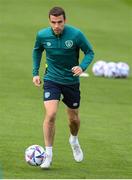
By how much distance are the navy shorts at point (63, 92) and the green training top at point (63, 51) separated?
3.2 inches

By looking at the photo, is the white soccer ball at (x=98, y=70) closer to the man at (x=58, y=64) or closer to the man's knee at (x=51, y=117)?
the man at (x=58, y=64)

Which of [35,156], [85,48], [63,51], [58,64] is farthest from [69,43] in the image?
[35,156]

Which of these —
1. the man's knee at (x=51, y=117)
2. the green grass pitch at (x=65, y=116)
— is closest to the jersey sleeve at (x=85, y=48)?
the man's knee at (x=51, y=117)

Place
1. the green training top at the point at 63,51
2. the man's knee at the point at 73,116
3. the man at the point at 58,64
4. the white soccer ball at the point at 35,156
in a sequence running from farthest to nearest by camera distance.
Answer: the man's knee at the point at 73,116 < the green training top at the point at 63,51 < the man at the point at 58,64 < the white soccer ball at the point at 35,156

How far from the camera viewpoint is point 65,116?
66.4 feet

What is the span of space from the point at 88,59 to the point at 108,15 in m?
36.5

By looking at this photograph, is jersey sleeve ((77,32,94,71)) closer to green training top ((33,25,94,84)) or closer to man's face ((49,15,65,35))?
green training top ((33,25,94,84))

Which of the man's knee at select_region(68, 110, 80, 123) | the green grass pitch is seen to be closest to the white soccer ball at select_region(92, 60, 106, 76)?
the green grass pitch

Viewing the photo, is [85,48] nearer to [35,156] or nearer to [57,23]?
[57,23]

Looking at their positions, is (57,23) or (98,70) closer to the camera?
→ (57,23)

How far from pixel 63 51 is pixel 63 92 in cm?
70

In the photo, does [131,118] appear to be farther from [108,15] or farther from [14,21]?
[108,15]

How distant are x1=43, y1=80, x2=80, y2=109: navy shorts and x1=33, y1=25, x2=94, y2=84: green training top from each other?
0.08m

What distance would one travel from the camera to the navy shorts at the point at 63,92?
46.1 feet
